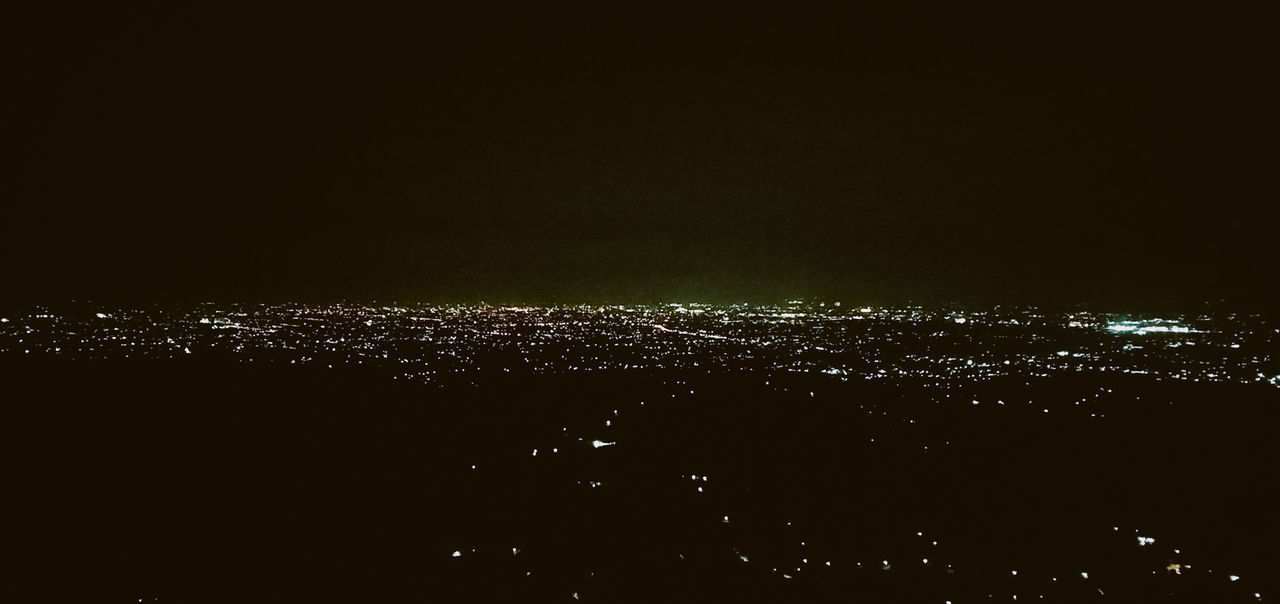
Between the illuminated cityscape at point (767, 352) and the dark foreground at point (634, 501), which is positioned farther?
the illuminated cityscape at point (767, 352)

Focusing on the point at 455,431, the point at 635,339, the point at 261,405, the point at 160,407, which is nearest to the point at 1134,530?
the point at 455,431

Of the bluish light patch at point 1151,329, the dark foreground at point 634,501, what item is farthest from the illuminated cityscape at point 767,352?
the dark foreground at point 634,501

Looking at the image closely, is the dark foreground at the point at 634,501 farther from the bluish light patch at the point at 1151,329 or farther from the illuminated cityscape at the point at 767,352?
the bluish light patch at the point at 1151,329

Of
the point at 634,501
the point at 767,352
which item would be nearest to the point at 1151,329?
the point at 767,352

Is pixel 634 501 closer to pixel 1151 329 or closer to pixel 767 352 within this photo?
pixel 767 352

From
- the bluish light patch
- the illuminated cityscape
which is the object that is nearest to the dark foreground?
the illuminated cityscape

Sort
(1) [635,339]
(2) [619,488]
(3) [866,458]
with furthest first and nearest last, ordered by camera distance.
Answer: (1) [635,339], (3) [866,458], (2) [619,488]

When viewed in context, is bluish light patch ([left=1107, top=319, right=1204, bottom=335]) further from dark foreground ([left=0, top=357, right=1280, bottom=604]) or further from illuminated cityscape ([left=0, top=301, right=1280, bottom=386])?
dark foreground ([left=0, top=357, right=1280, bottom=604])

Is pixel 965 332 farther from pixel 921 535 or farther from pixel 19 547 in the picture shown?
pixel 19 547

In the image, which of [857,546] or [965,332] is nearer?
[857,546]
